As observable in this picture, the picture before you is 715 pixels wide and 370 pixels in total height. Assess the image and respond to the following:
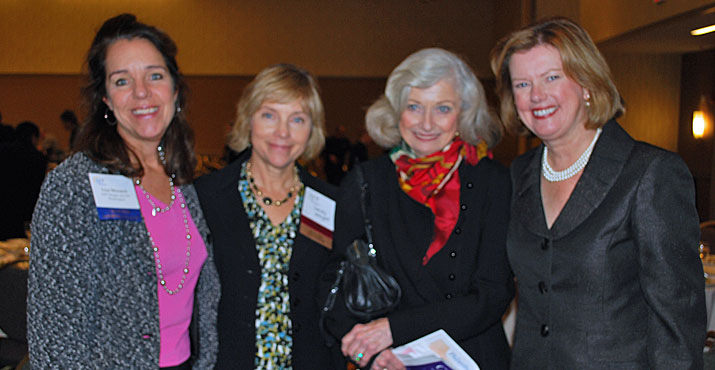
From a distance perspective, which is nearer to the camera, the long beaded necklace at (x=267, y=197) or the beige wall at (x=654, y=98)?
the long beaded necklace at (x=267, y=197)

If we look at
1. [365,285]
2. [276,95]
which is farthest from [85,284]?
[276,95]

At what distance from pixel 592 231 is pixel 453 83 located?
2.46 ft

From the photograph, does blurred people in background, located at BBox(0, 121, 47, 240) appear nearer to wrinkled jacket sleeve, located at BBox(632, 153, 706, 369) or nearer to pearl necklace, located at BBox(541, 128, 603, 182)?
pearl necklace, located at BBox(541, 128, 603, 182)

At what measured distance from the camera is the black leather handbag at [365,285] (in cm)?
195

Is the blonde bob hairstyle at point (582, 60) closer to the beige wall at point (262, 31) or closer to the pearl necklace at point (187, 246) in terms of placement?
the pearl necklace at point (187, 246)

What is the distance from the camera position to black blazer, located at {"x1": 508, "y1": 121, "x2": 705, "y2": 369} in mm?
1575

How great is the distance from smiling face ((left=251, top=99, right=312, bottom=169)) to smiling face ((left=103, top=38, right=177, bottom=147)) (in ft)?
1.39

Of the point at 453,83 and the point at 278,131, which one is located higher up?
the point at 453,83

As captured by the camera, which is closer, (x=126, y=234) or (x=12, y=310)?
(x=126, y=234)

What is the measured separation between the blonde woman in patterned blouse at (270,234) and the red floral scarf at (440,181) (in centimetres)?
45

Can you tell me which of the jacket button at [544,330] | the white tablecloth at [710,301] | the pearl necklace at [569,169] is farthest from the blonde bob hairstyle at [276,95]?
the white tablecloth at [710,301]

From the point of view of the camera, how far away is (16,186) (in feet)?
17.9

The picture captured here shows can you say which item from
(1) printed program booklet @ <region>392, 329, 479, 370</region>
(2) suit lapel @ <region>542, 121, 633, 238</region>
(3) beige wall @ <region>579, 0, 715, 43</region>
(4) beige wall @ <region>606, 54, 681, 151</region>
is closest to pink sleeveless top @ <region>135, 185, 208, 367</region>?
(1) printed program booklet @ <region>392, 329, 479, 370</region>

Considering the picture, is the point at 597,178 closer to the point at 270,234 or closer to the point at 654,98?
the point at 270,234
